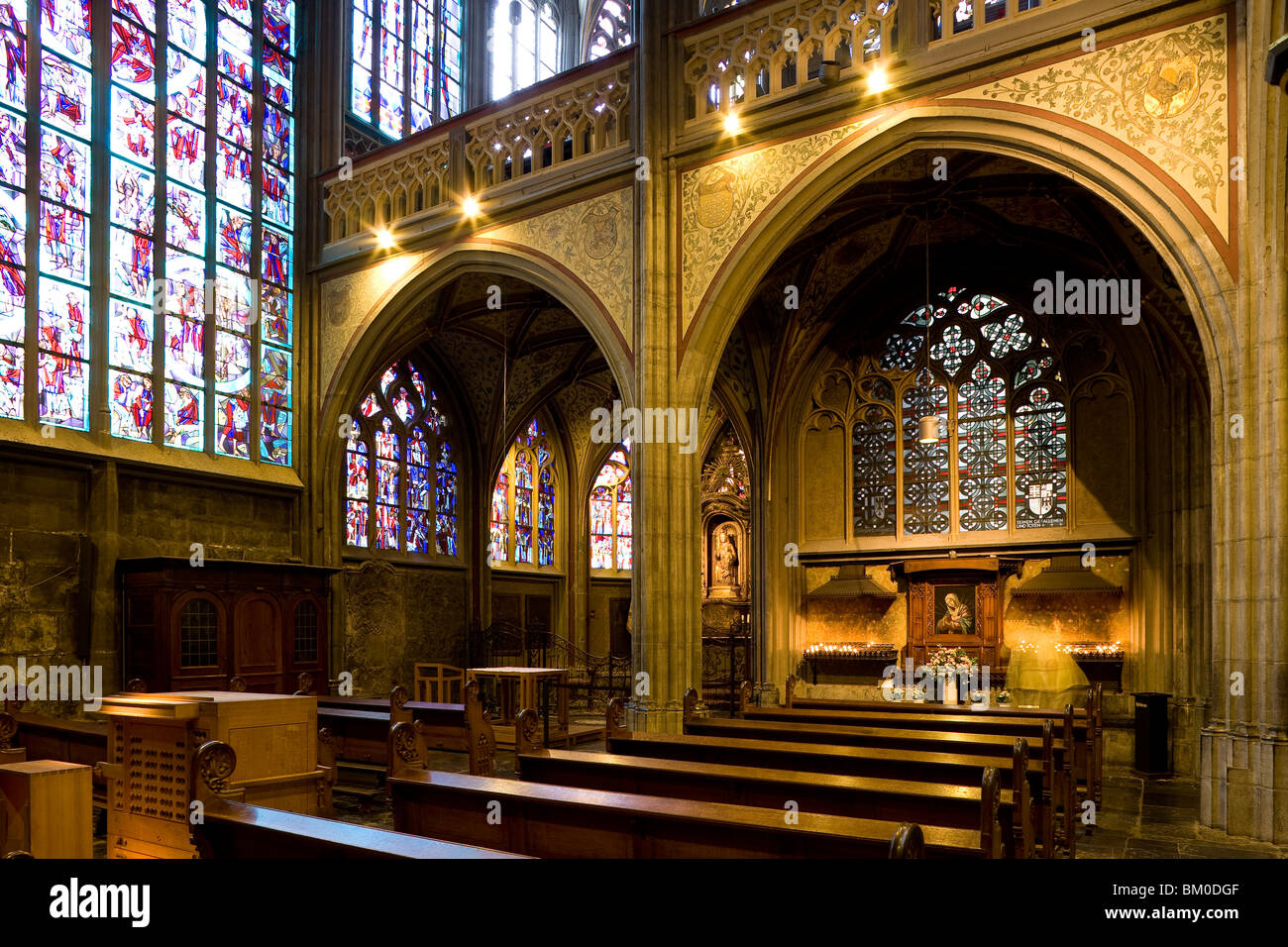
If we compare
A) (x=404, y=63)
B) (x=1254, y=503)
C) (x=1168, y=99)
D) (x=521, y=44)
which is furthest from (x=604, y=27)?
(x=1254, y=503)

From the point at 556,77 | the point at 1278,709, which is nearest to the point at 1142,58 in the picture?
the point at 1278,709

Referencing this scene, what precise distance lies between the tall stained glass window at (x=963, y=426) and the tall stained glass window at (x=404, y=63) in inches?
350

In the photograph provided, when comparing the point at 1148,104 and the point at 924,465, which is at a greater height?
the point at 1148,104

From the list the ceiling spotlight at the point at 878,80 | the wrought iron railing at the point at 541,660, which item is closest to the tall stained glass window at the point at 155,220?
the wrought iron railing at the point at 541,660

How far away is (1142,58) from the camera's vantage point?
905 centimetres

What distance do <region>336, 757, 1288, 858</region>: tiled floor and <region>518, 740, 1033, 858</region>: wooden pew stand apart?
2.48m

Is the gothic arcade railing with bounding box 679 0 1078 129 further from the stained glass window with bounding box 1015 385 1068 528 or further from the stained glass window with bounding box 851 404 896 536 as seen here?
the stained glass window with bounding box 851 404 896 536

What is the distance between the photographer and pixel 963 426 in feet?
50.4

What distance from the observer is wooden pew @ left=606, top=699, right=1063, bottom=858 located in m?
6.24

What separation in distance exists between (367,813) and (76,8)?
10.6m

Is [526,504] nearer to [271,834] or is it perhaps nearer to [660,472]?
[660,472]

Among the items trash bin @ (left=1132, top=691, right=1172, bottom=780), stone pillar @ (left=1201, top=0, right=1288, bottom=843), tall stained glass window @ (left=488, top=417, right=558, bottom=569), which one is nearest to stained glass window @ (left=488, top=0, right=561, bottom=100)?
tall stained glass window @ (left=488, top=417, right=558, bottom=569)

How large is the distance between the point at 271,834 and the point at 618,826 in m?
1.62
